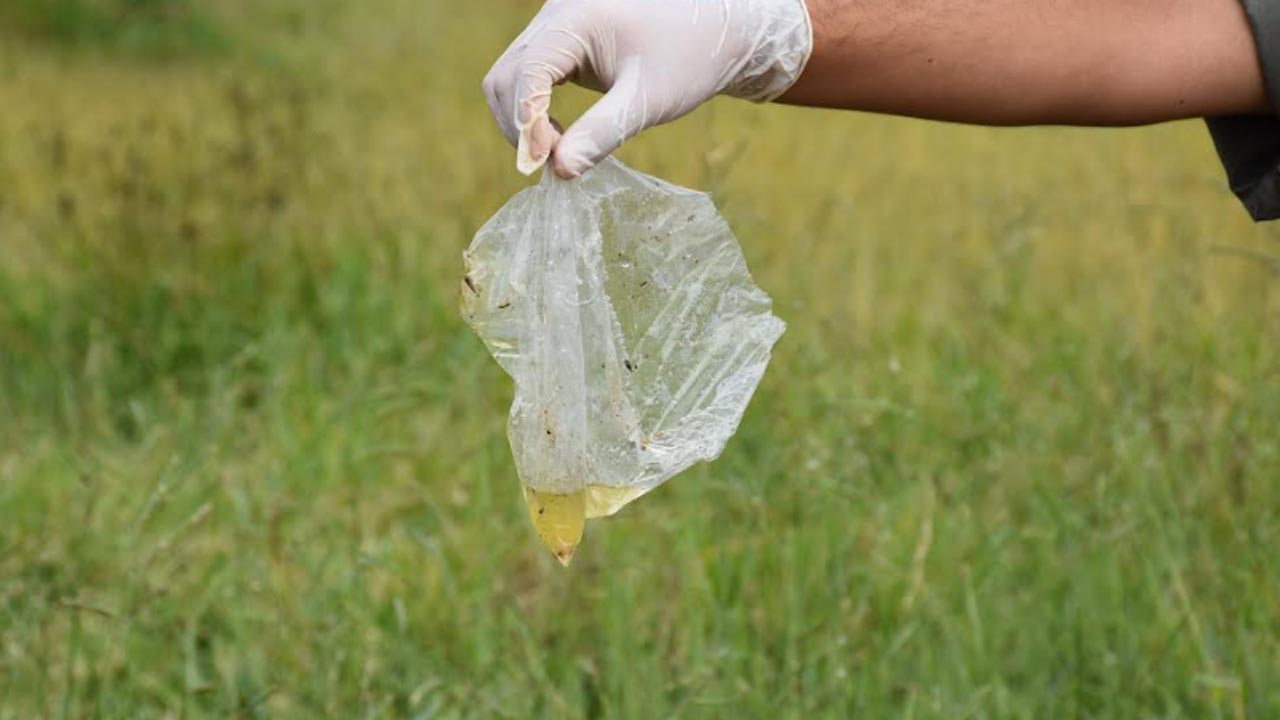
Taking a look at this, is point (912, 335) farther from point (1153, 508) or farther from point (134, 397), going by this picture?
point (134, 397)

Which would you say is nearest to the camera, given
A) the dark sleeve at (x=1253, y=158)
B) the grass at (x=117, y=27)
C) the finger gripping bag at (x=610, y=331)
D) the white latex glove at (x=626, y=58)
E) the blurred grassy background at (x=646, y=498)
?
the white latex glove at (x=626, y=58)

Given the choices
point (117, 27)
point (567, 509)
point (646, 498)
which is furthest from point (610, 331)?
point (117, 27)

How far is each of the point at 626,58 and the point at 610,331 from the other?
28cm

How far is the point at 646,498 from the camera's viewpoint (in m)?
2.81

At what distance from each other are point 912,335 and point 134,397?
5.32 feet

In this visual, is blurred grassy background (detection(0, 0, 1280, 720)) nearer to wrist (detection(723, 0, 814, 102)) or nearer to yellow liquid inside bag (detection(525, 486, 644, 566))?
yellow liquid inside bag (detection(525, 486, 644, 566))

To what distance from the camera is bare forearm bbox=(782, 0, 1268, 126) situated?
5.39 ft

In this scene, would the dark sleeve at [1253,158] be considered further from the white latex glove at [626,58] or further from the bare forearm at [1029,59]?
the white latex glove at [626,58]

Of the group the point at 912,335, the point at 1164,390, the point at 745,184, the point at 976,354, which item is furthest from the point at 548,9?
the point at 745,184

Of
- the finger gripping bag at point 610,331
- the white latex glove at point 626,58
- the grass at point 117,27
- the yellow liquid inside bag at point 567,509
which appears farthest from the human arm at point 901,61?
the grass at point 117,27

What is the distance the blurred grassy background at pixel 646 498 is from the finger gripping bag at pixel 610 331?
1.49ft

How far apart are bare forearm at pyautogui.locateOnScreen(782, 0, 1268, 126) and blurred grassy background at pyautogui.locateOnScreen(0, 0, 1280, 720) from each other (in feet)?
2.44

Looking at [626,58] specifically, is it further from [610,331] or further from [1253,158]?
[1253,158]

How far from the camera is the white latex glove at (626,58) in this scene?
61.0 inches
